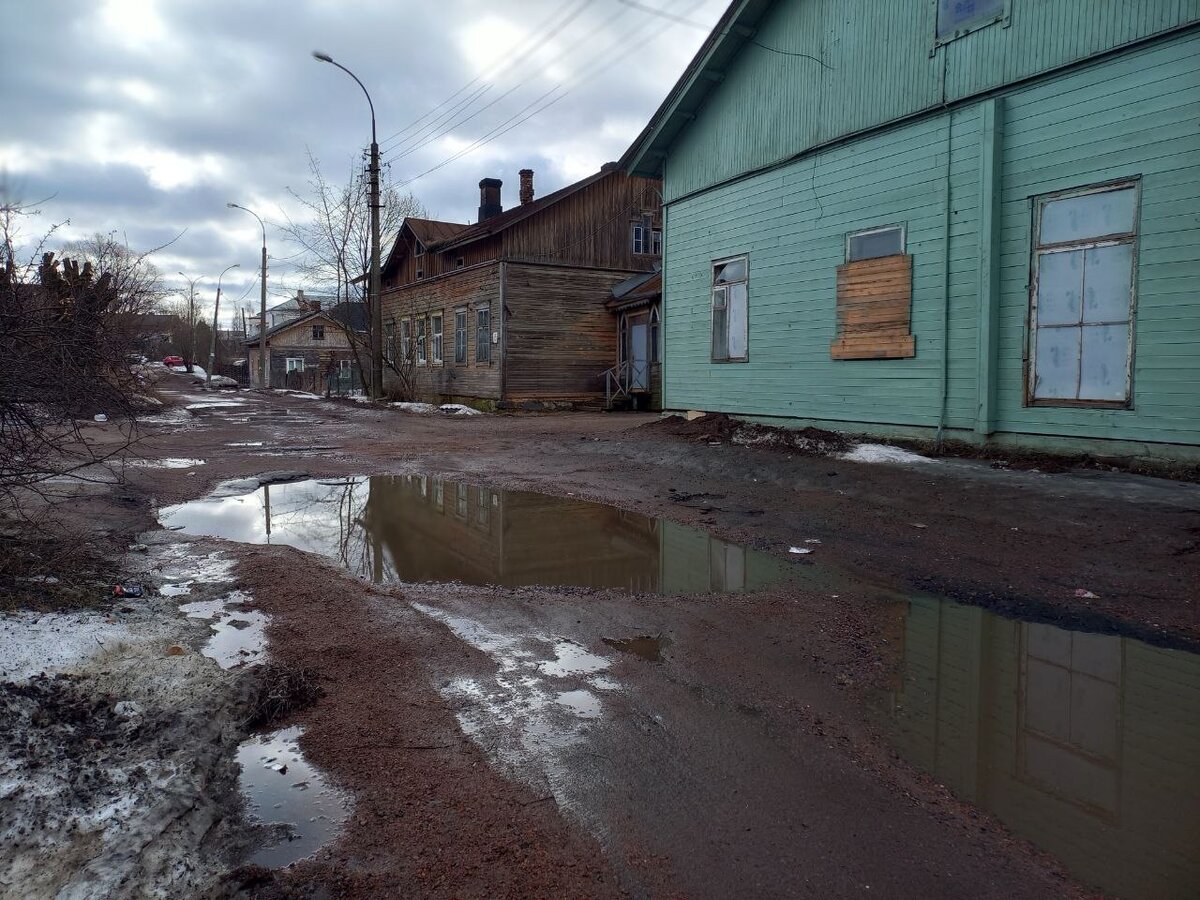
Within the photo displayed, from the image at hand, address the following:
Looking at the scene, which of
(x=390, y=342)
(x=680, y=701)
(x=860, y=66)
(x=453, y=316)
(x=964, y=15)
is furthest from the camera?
(x=390, y=342)

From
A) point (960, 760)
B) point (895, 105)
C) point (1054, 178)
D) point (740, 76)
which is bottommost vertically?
point (960, 760)

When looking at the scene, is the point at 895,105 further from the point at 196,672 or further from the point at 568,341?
the point at 568,341

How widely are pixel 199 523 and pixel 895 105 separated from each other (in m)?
10.3

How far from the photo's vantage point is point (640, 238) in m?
27.4

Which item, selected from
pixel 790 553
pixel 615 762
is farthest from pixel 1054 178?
pixel 615 762

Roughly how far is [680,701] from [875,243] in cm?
947

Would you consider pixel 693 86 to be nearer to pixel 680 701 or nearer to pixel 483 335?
pixel 680 701

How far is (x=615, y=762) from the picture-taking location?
3.24m

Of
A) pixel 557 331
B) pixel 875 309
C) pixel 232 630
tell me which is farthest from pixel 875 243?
pixel 557 331

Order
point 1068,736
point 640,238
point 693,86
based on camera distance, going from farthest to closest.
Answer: point 640,238, point 693,86, point 1068,736

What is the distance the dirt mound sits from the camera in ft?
36.9

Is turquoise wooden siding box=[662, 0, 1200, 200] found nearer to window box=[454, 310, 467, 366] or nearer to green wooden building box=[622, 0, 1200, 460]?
green wooden building box=[622, 0, 1200, 460]

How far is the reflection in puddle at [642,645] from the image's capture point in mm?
4480

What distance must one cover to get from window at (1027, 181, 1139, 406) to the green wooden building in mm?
21
